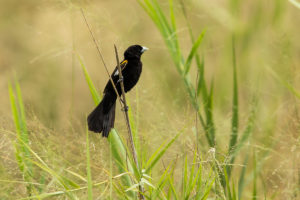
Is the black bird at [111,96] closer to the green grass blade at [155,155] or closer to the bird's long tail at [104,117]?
the bird's long tail at [104,117]

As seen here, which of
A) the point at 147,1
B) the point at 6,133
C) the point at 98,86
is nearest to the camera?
the point at 6,133

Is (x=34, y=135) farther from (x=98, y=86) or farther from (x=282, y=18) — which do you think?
(x=282, y=18)

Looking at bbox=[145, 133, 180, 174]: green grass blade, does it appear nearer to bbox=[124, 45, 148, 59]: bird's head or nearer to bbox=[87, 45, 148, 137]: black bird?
bbox=[87, 45, 148, 137]: black bird

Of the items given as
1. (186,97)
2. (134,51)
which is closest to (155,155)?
(186,97)

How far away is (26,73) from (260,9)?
250 cm

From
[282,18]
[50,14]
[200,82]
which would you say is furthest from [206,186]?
[50,14]

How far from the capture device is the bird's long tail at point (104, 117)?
1582 millimetres

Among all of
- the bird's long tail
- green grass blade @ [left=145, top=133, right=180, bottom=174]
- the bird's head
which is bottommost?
green grass blade @ [left=145, top=133, right=180, bottom=174]

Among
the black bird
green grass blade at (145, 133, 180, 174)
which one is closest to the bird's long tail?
the black bird

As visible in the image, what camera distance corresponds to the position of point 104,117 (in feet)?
5.36

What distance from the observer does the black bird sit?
1602 mm

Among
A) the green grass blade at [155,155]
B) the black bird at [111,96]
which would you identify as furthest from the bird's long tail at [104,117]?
the green grass blade at [155,155]

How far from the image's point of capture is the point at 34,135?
163 cm

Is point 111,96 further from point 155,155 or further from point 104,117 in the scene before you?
point 155,155
